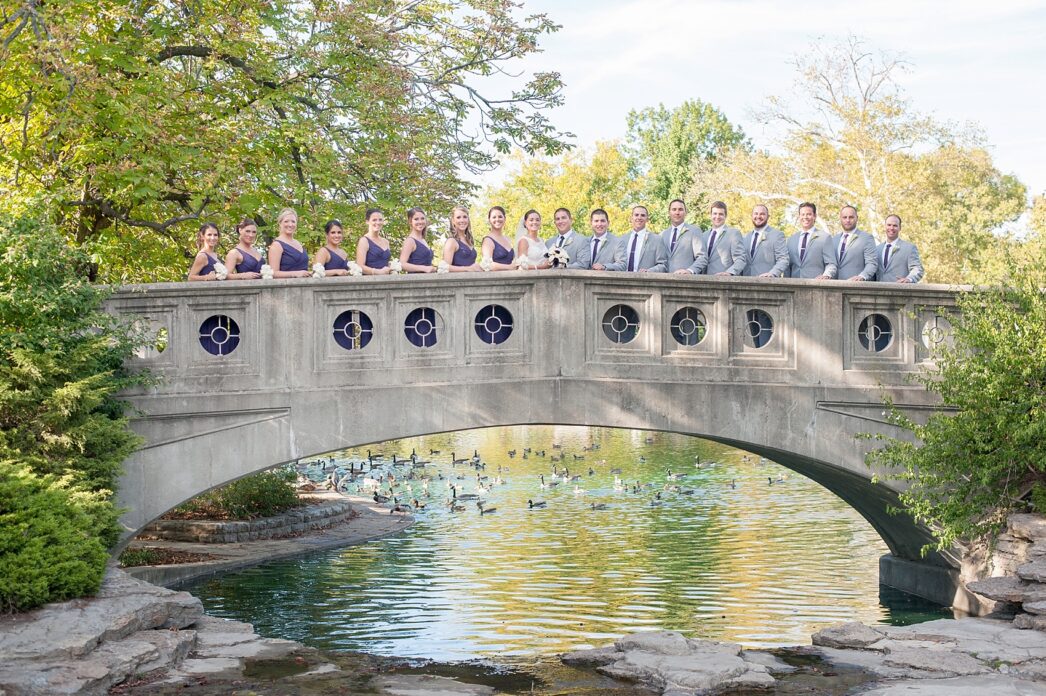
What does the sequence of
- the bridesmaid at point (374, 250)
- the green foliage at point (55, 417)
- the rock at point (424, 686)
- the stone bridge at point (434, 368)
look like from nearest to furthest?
1. the rock at point (424, 686)
2. the green foliage at point (55, 417)
3. the stone bridge at point (434, 368)
4. the bridesmaid at point (374, 250)

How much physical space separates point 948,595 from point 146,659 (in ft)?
30.9

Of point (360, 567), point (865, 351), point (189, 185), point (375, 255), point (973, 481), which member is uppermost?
point (189, 185)

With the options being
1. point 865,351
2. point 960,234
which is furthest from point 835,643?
point 960,234

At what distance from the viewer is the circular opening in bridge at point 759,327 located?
13344mm

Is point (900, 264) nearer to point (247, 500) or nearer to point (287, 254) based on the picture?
point (287, 254)

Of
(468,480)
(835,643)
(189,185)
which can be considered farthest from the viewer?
(468,480)

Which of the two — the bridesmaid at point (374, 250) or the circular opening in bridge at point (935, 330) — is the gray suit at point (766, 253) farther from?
the bridesmaid at point (374, 250)

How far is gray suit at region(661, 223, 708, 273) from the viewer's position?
13797mm

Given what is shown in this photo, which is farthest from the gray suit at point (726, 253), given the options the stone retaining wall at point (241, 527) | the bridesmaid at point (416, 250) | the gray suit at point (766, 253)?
the stone retaining wall at point (241, 527)

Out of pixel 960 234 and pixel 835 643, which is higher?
pixel 960 234

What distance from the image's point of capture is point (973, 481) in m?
12.6

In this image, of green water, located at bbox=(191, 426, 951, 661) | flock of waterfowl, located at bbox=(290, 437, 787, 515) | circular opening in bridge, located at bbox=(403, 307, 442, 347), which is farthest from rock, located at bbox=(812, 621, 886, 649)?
flock of waterfowl, located at bbox=(290, 437, 787, 515)

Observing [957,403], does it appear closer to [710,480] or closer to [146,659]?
[146,659]

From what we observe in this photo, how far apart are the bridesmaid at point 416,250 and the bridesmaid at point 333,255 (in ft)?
2.02
